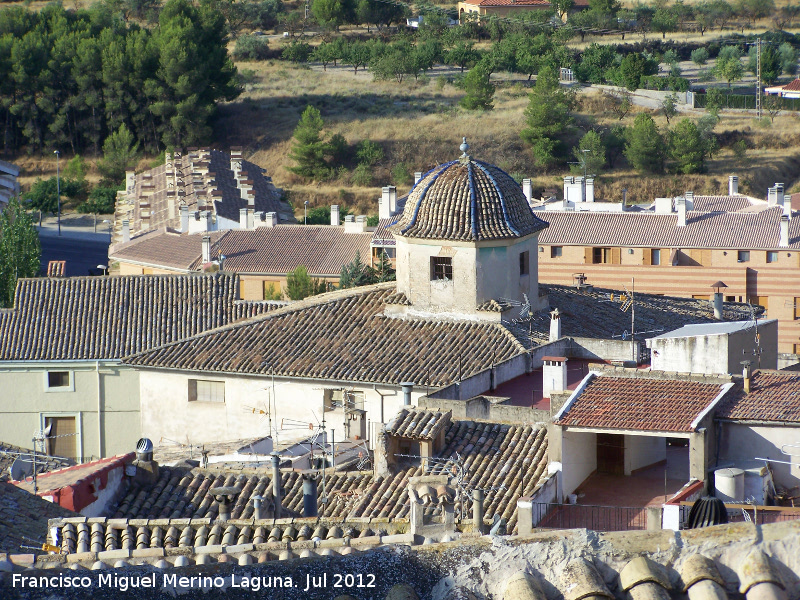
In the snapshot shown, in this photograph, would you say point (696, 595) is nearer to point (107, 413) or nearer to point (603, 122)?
point (107, 413)

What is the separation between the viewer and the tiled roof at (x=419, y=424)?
61.4 feet

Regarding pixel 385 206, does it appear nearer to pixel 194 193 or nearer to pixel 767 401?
pixel 194 193

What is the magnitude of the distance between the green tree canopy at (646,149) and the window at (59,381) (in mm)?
53713

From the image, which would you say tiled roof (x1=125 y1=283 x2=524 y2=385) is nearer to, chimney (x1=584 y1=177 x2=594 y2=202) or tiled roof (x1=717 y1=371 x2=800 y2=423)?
tiled roof (x1=717 y1=371 x2=800 y2=423)

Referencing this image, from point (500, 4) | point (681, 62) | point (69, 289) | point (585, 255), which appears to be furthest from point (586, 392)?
point (500, 4)

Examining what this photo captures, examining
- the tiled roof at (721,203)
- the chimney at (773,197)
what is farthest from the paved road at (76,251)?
the chimney at (773,197)

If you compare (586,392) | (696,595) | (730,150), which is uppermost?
(696,595)

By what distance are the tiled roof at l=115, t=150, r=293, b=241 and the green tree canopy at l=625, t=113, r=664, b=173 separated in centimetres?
2100

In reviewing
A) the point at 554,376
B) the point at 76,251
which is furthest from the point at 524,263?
the point at 76,251

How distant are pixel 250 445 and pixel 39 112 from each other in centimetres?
6888

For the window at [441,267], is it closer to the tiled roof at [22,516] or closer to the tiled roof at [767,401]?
the tiled roof at [767,401]

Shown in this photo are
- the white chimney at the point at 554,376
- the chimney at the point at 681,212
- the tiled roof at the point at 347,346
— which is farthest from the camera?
the chimney at the point at 681,212

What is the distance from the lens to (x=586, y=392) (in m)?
18.1

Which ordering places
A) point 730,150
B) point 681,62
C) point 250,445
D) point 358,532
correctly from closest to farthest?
point 358,532 < point 250,445 < point 730,150 < point 681,62
